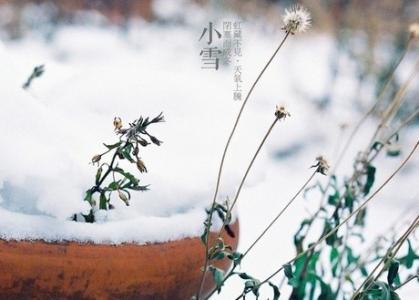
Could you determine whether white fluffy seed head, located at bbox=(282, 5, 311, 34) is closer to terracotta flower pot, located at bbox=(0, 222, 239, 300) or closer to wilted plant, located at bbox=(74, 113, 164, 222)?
wilted plant, located at bbox=(74, 113, 164, 222)

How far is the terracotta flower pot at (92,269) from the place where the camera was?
1313mm

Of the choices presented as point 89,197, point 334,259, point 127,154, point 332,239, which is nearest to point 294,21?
point 127,154

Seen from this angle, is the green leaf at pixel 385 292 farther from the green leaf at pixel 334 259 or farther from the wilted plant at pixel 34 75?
the wilted plant at pixel 34 75

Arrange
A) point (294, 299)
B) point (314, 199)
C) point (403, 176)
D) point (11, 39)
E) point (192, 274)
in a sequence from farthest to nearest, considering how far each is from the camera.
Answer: point (11, 39)
point (403, 176)
point (314, 199)
point (294, 299)
point (192, 274)

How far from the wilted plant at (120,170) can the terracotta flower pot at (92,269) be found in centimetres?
8

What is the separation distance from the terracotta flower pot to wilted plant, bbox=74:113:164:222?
8 centimetres

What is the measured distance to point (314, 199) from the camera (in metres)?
3.79

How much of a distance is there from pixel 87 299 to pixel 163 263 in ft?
0.54

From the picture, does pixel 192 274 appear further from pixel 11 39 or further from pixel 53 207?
pixel 11 39

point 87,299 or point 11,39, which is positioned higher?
point 11,39

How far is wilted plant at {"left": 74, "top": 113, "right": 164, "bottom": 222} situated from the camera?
1258 millimetres

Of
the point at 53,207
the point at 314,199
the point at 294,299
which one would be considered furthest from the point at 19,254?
the point at 314,199

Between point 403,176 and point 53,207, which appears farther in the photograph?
point 403,176

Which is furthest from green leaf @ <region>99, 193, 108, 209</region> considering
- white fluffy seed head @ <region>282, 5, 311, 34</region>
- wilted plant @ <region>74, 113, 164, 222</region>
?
white fluffy seed head @ <region>282, 5, 311, 34</region>
